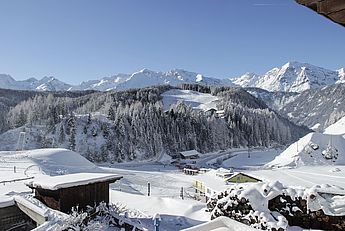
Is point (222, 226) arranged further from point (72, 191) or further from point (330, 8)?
point (72, 191)

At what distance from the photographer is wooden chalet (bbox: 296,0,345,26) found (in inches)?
77.8

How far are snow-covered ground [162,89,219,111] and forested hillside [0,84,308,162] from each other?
13463mm

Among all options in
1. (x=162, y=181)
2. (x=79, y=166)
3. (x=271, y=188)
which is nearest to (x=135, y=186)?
(x=162, y=181)

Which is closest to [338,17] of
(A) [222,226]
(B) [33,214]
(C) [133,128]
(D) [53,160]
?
(A) [222,226]

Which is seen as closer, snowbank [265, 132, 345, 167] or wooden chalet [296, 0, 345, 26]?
wooden chalet [296, 0, 345, 26]

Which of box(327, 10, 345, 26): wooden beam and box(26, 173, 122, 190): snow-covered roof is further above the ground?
box(327, 10, 345, 26): wooden beam

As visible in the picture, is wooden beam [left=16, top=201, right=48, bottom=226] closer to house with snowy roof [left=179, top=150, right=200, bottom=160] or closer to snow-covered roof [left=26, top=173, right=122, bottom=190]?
snow-covered roof [left=26, top=173, right=122, bottom=190]

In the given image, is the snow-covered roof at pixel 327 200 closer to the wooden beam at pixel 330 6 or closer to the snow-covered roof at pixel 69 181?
the snow-covered roof at pixel 69 181

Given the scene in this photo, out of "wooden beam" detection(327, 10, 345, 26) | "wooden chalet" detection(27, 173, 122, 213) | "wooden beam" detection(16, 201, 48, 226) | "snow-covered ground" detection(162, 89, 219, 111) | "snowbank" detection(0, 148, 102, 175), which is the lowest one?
"snowbank" detection(0, 148, 102, 175)

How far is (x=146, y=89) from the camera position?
135375 mm

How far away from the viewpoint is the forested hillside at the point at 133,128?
70.7 meters

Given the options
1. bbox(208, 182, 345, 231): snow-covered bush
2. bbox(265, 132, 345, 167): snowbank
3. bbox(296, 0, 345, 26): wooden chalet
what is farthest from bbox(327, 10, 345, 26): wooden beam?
bbox(265, 132, 345, 167): snowbank

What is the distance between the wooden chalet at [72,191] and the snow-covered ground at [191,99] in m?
106

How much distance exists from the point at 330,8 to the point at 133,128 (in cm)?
7848
